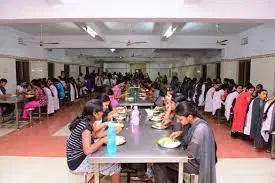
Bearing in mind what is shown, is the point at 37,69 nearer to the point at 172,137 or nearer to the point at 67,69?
the point at 67,69

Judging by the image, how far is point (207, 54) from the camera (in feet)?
39.2

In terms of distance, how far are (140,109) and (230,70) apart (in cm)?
503

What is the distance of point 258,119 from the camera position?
→ 443 cm

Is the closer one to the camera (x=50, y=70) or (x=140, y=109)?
(x=140, y=109)

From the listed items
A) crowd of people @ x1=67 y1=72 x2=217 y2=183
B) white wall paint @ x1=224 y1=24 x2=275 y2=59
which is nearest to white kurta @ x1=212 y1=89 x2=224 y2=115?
white wall paint @ x1=224 y1=24 x2=275 y2=59

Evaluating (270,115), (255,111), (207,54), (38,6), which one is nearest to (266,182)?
(270,115)

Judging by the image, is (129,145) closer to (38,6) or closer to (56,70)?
(38,6)

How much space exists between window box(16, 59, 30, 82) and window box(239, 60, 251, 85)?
704 cm

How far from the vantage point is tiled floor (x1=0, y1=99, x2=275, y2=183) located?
3.27m

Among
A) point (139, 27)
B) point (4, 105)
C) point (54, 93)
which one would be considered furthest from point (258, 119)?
point (4, 105)

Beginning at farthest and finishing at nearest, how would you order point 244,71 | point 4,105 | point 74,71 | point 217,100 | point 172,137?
1. point 74,71
2. point 244,71
3. point 217,100
4. point 4,105
5. point 172,137

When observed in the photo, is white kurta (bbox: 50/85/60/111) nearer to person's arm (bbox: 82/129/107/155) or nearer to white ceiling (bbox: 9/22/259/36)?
white ceiling (bbox: 9/22/259/36)

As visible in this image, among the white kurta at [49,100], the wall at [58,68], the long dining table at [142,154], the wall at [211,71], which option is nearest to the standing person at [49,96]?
the white kurta at [49,100]

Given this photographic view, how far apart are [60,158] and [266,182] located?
289 cm
